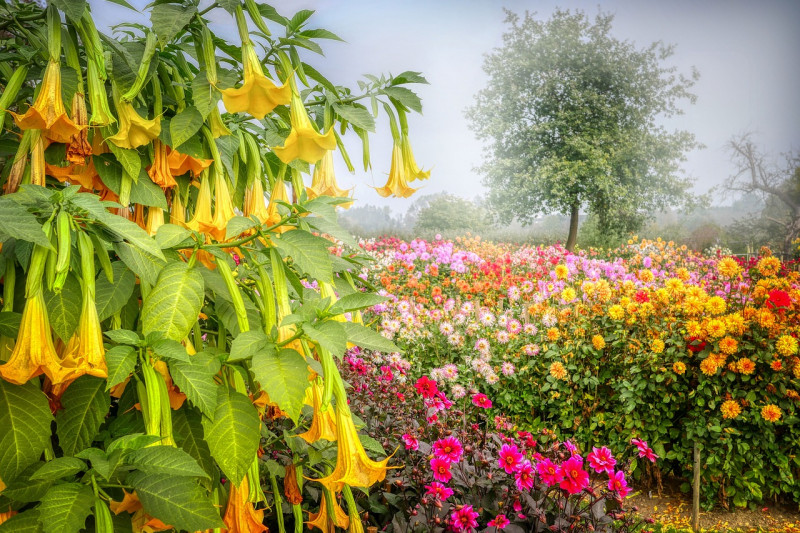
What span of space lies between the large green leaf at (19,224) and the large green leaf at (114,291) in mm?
134

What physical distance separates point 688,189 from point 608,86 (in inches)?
121

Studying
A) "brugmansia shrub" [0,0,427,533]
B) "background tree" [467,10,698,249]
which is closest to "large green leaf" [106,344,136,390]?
"brugmansia shrub" [0,0,427,533]

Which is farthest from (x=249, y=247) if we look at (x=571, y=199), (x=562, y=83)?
(x=562, y=83)

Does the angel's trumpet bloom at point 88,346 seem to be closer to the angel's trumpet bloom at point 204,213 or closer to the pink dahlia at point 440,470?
the angel's trumpet bloom at point 204,213

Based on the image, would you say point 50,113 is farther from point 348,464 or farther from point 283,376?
point 348,464

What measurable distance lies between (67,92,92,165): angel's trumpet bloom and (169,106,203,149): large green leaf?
0.34 feet

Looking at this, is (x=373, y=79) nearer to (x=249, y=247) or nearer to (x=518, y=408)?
(x=249, y=247)

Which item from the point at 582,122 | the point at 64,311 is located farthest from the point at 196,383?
the point at 582,122

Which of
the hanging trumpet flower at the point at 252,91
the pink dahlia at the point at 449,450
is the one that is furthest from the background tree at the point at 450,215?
the hanging trumpet flower at the point at 252,91

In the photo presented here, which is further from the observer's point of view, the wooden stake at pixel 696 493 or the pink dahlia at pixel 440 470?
the wooden stake at pixel 696 493

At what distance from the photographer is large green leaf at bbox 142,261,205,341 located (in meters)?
0.53

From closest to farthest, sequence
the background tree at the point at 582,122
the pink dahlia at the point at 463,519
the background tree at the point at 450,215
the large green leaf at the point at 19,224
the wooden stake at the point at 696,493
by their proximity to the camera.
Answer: the large green leaf at the point at 19,224
the pink dahlia at the point at 463,519
the wooden stake at the point at 696,493
the background tree at the point at 582,122
the background tree at the point at 450,215

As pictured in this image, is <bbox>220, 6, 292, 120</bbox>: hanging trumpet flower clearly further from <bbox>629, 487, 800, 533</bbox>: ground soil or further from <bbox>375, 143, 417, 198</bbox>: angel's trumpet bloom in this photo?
<bbox>629, 487, 800, 533</bbox>: ground soil

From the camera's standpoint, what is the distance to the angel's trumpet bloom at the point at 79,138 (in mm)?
620
